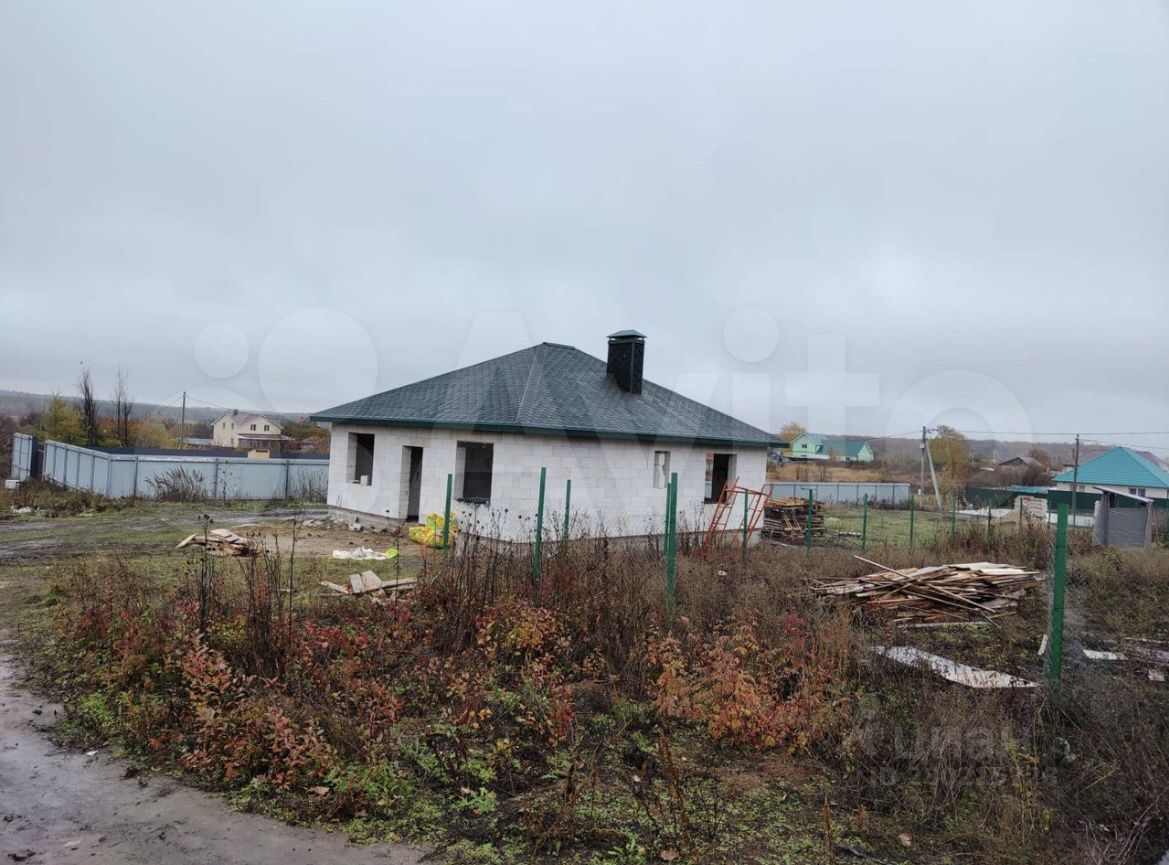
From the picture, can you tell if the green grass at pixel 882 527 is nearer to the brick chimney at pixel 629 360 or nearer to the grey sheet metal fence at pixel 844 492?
the grey sheet metal fence at pixel 844 492

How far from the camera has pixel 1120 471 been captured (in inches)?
1462

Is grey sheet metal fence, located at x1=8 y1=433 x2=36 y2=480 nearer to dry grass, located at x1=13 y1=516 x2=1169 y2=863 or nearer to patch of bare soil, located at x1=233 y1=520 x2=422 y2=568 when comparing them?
patch of bare soil, located at x1=233 y1=520 x2=422 y2=568

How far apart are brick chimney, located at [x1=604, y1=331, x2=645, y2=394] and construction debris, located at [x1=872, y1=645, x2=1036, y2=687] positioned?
1232cm

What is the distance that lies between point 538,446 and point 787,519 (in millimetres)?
10065

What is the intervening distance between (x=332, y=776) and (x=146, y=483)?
21850mm

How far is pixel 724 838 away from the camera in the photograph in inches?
151

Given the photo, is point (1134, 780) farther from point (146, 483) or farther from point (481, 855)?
point (146, 483)

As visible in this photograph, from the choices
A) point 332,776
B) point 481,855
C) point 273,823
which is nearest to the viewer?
point 481,855

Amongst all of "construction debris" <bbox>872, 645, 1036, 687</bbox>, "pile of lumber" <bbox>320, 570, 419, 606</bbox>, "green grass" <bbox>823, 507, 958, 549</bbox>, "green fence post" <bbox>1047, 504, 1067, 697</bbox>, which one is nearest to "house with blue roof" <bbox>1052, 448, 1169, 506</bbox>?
"green grass" <bbox>823, 507, 958, 549</bbox>

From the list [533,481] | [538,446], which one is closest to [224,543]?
[533,481]

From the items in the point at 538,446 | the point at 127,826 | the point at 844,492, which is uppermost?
the point at 538,446

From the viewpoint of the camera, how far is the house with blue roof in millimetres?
35188

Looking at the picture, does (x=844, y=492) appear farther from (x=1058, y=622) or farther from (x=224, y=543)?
(x=1058, y=622)

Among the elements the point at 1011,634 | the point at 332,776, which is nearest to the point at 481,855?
the point at 332,776
